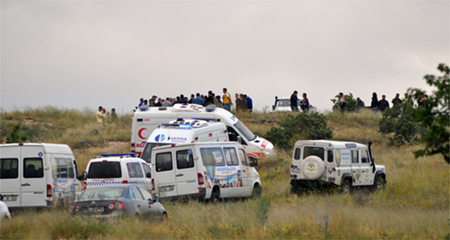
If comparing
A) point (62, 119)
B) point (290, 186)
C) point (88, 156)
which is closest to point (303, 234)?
point (290, 186)

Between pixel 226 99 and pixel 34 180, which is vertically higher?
pixel 226 99

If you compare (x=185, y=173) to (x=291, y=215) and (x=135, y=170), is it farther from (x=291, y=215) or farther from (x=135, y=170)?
(x=291, y=215)

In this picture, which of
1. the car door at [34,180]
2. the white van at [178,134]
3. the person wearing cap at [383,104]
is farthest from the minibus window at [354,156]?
the person wearing cap at [383,104]

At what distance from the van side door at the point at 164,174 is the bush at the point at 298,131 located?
1607 cm

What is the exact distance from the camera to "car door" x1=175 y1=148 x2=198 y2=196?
2281 centimetres

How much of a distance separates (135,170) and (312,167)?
21.8 ft

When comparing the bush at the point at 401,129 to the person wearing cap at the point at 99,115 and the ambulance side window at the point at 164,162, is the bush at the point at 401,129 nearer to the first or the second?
the person wearing cap at the point at 99,115

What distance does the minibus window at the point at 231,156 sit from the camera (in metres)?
24.3

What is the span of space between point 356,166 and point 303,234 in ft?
34.7

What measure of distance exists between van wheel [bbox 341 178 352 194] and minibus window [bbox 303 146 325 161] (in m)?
1.40

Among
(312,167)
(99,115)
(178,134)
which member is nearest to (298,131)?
(178,134)

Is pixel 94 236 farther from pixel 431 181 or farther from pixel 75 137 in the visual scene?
pixel 75 137

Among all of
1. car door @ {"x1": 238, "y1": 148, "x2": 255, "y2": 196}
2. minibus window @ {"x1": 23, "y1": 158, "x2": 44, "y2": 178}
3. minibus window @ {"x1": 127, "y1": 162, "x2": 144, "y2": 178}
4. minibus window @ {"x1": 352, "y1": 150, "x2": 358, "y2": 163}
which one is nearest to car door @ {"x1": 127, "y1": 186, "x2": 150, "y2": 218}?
minibus window @ {"x1": 23, "y1": 158, "x2": 44, "y2": 178}

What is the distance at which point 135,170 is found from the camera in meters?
24.7
